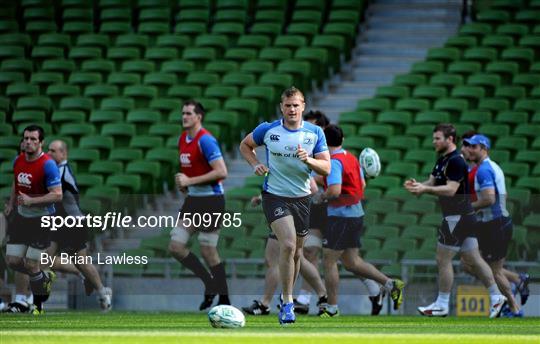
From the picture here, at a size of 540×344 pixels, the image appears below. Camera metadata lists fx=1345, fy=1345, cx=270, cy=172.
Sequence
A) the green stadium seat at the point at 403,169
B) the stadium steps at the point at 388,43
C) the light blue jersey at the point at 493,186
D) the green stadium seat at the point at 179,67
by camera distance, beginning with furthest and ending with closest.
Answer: the stadium steps at the point at 388,43, the green stadium seat at the point at 179,67, the green stadium seat at the point at 403,169, the light blue jersey at the point at 493,186

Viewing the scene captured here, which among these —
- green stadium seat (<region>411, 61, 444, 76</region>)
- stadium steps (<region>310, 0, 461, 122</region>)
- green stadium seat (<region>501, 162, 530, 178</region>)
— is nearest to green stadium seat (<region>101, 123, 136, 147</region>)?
stadium steps (<region>310, 0, 461, 122</region>)

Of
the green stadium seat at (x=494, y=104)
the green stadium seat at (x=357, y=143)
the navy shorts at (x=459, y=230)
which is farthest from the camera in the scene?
the green stadium seat at (x=494, y=104)

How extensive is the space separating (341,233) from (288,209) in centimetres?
279

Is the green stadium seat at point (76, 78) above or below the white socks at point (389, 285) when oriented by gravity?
above

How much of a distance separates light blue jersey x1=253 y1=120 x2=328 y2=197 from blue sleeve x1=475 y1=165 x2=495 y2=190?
10.6ft

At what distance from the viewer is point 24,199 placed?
14.0 m

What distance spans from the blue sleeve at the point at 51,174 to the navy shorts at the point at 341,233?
286 centimetres

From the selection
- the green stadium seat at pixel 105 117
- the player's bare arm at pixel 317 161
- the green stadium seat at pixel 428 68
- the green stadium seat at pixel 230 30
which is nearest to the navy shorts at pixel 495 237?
the player's bare arm at pixel 317 161

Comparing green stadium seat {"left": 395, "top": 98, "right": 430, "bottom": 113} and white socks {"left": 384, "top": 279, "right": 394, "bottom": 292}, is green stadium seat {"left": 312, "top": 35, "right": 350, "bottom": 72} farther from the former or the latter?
white socks {"left": 384, "top": 279, "right": 394, "bottom": 292}

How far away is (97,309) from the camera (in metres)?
14.9

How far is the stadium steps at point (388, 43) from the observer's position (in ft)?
74.7

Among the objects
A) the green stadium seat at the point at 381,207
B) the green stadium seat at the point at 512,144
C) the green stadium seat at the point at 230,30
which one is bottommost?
the green stadium seat at the point at 512,144

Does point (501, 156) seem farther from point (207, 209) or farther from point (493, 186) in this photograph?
point (207, 209)

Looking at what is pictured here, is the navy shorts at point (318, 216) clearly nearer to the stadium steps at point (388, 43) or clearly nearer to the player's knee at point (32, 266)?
the player's knee at point (32, 266)
